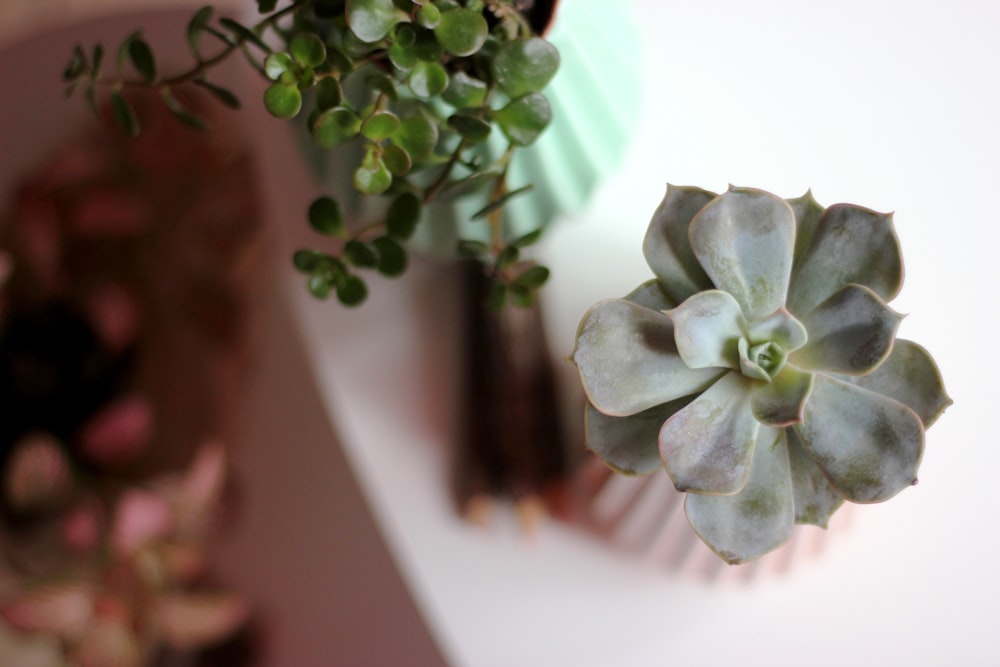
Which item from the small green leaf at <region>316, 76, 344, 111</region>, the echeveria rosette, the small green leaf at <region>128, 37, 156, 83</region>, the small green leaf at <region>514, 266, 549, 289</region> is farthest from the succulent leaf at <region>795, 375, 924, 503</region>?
the small green leaf at <region>128, 37, 156, 83</region>

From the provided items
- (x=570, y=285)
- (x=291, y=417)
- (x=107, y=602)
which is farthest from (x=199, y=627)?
(x=570, y=285)

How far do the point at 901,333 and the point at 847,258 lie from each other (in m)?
0.16

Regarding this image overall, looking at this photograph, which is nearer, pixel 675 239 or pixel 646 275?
pixel 675 239

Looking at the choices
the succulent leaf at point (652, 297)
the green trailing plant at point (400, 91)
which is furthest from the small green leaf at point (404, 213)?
the succulent leaf at point (652, 297)

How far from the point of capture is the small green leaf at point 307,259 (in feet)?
1.27

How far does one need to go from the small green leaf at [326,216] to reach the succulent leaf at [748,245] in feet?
0.58

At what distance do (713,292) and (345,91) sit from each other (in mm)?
222

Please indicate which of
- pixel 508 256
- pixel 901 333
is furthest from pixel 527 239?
pixel 901 333

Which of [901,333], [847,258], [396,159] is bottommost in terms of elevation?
[901,333]

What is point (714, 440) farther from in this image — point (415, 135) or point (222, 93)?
point (222, 93)

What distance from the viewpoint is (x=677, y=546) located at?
521mm

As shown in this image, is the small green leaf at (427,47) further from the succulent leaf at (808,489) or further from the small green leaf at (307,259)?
the succulent leaf at (808,489)

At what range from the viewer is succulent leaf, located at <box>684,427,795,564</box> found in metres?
0.31

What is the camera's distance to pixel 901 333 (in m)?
0.46
